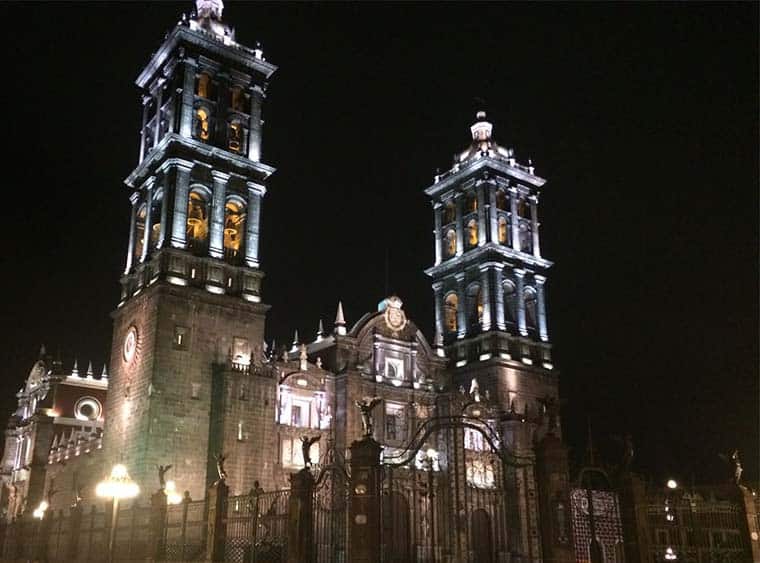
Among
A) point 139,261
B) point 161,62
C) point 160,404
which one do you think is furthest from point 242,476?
point 161,62

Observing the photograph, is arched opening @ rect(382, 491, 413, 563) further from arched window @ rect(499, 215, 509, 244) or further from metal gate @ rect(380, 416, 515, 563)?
arched window @ rect(499, 215, 509, 244)

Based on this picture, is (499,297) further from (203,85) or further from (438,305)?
(203,85)

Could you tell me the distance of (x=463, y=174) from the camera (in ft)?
226

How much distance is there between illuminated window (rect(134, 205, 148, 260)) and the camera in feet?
169

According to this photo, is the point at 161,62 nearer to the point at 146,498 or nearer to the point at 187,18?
the point at 187,18

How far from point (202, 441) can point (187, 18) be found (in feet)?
93.6

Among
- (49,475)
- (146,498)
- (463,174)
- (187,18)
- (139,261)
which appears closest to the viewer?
(146,498)

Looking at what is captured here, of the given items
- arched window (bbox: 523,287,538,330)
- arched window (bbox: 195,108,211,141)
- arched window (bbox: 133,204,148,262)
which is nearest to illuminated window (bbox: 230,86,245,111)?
arched window (bbox: 195,108,211,141)

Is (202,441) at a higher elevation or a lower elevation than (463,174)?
lower

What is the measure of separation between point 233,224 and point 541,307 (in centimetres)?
2786

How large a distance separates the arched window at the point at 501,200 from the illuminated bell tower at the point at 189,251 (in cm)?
2253

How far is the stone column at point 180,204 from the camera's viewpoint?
47.5 meters

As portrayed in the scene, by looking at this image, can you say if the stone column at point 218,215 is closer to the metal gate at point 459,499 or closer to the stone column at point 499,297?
the metal gate at point 459,499

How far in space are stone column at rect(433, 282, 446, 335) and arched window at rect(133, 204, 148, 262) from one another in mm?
26674
